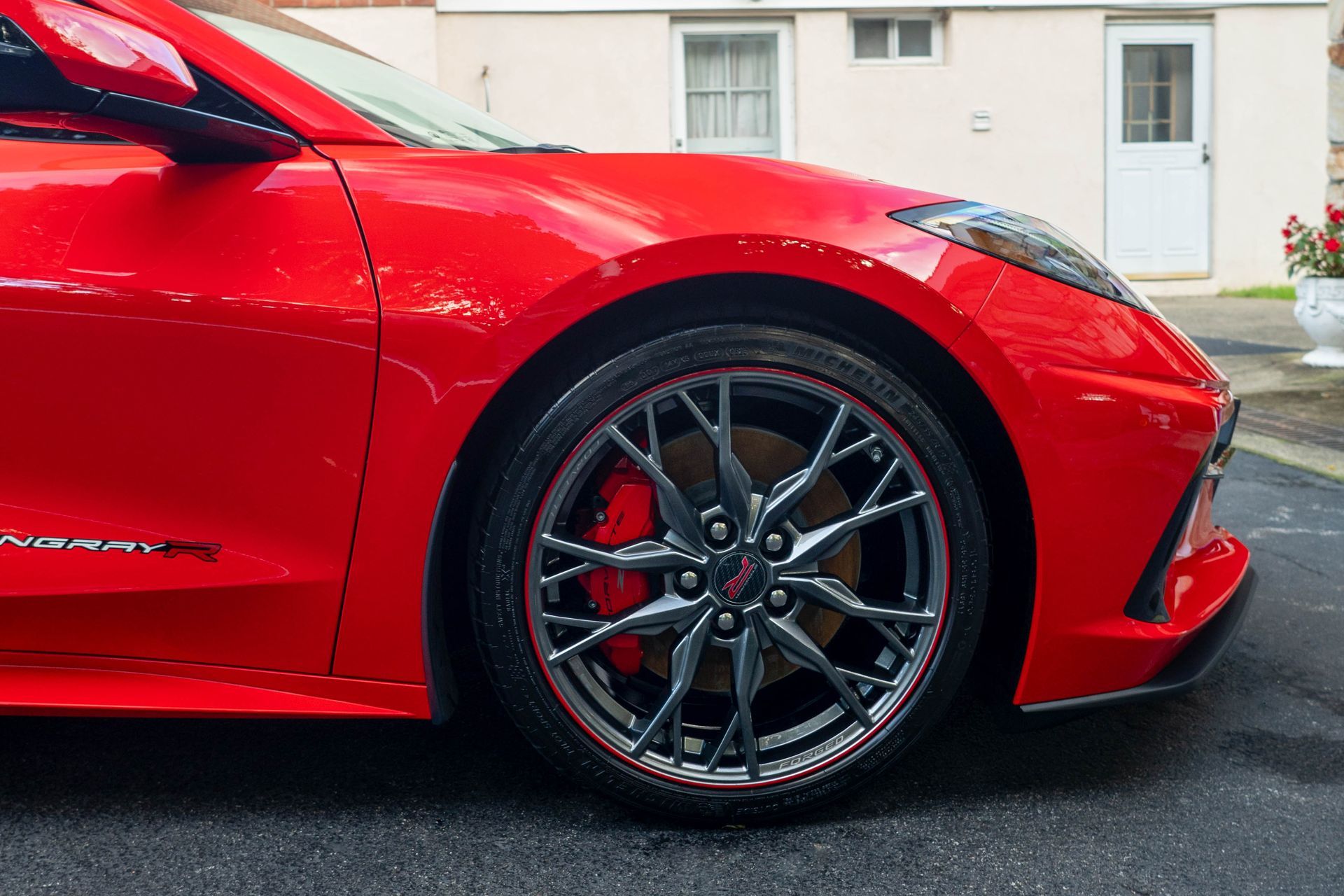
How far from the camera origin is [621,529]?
5.15ft

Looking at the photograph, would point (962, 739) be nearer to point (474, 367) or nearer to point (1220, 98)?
point (474, 367)

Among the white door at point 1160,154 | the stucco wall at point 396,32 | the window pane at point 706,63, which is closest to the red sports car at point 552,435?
the stucco wall at point 396,32

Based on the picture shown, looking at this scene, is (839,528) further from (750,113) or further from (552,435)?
(750,113)

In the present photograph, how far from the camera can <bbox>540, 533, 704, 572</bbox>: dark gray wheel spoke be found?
4.88 feet

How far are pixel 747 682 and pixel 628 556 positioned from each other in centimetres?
24

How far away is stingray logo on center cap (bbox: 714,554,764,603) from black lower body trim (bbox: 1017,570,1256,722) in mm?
419

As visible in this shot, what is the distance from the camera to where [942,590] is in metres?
1.53

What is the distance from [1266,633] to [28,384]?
228 centimetres

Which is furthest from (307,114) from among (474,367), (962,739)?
(962,739)

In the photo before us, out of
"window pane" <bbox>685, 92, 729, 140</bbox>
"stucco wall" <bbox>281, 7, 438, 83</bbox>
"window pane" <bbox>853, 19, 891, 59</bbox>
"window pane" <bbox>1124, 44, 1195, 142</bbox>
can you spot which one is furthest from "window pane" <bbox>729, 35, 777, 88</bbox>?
"window pane" <bbox>1124, 44, 1195, 142</bbox>

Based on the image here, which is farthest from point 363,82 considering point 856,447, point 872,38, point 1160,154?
point 1160,154

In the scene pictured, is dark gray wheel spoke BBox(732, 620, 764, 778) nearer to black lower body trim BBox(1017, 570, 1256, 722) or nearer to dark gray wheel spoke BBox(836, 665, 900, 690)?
dark gray wheel spoke BBox(836, 665, 900, 690)

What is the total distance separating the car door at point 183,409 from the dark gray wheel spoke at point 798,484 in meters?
0.53

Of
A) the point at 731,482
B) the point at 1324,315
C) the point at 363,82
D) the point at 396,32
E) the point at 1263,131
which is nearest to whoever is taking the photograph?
the point at 731,482
